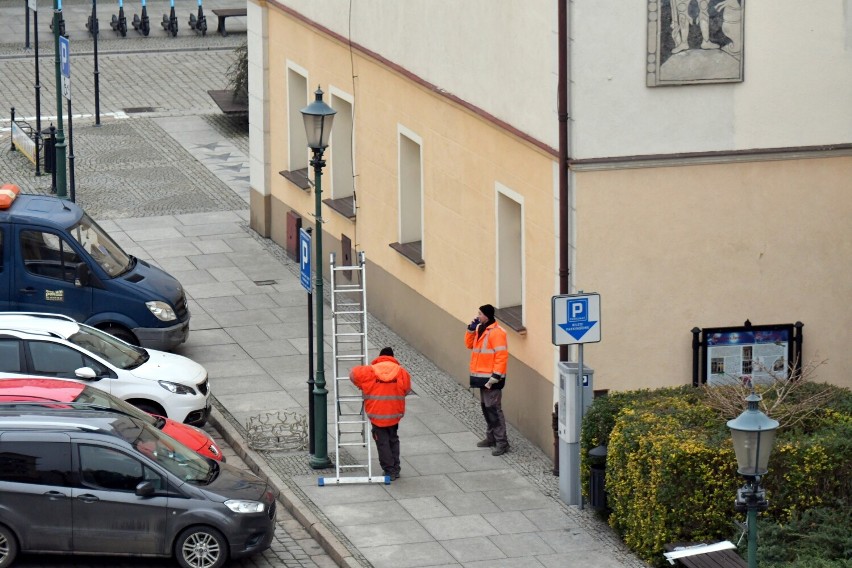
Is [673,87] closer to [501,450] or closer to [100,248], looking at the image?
[501,450]

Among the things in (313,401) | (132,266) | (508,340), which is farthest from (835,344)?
(132,266)

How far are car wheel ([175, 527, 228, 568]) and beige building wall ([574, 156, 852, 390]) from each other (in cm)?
475

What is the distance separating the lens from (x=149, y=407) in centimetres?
1952

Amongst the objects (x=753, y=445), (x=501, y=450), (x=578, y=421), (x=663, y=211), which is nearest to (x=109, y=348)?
(x=501, y=450)

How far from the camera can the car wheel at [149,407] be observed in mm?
19422

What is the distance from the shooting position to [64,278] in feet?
71.8

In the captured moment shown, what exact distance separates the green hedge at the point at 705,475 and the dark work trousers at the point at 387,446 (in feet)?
9.13

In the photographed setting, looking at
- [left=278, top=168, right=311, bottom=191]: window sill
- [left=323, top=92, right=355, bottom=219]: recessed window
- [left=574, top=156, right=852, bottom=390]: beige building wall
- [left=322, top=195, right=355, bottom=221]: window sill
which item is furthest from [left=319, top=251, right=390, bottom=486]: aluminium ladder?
[left=278, top=168, right=311, bottom=191]: window sill

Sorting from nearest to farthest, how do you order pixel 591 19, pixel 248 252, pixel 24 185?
pixel 591 19 → pixel 248 252 → pixel 24 185

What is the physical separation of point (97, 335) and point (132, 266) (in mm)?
3022

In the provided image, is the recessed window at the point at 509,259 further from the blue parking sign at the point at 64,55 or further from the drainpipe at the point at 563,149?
the blue parking sign at the point at 64,55

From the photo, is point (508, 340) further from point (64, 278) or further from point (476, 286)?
point (64, 278)

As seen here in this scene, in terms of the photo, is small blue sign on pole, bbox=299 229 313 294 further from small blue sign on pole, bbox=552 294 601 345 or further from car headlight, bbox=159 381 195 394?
small blue sign on pole, bbox=552 294 601 345

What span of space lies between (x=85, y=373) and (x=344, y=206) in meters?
7.33
